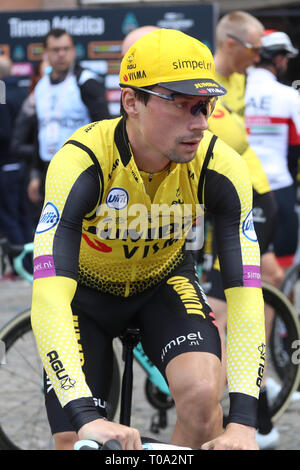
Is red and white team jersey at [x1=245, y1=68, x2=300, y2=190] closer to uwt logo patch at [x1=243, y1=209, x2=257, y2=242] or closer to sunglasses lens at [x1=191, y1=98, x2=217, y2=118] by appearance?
uwt logo patch at [x1=243, y1=209, x2=257, y2=242]

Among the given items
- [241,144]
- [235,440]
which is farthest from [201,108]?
[241,144]

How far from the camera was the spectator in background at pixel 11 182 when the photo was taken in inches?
357

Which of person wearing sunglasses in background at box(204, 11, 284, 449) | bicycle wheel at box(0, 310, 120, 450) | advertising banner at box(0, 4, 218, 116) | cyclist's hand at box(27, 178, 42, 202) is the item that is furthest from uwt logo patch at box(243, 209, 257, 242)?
advertising banner at box(0, 4, 218, 116)

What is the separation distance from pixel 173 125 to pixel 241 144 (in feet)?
5.87

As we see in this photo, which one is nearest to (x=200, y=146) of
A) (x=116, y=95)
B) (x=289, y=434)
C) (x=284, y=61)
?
(x=289, y=434)

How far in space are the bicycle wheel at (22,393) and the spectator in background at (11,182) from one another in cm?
471

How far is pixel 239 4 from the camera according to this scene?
17484 mm

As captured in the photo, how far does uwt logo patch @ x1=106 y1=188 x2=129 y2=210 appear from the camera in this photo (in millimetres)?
2893

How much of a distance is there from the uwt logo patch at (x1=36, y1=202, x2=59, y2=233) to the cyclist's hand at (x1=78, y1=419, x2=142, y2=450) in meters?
0.73

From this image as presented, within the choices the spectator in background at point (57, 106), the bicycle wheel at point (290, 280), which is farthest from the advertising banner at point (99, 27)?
the bicycle wheel at point (290, 280)

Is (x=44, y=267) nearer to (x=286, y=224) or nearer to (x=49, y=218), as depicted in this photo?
(x=49, y=218)

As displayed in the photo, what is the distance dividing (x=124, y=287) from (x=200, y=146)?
66cm

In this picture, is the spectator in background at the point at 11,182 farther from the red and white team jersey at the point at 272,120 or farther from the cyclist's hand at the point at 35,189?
the red and white team jersey at the point at 272,120

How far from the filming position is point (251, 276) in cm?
287
